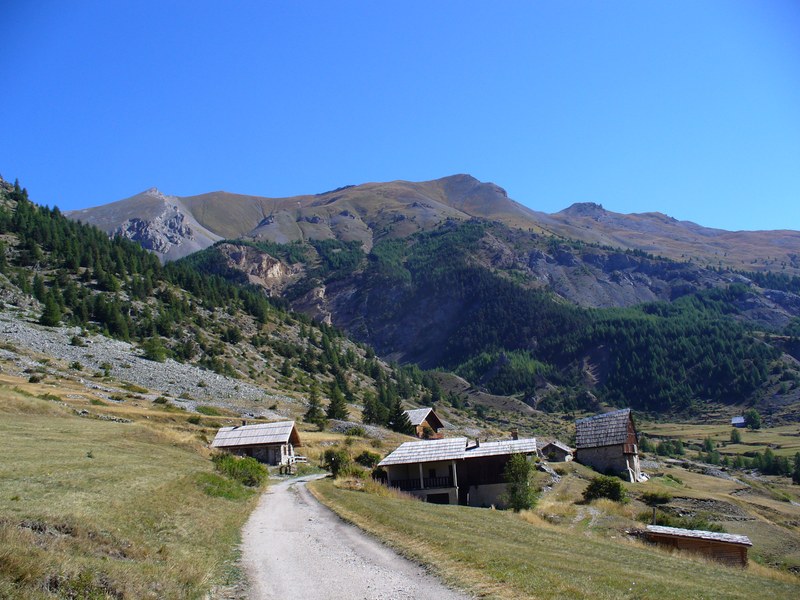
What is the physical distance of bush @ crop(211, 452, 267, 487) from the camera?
115 feet

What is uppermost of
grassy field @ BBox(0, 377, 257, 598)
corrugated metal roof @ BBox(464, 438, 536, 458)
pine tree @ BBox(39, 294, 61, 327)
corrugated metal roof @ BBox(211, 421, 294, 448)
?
pine tree @ BBox(39, 294, 61, 327)

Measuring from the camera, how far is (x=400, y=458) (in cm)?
4644

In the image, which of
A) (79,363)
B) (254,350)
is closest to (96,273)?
(254,350)

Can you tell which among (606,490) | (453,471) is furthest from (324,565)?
(606,490)

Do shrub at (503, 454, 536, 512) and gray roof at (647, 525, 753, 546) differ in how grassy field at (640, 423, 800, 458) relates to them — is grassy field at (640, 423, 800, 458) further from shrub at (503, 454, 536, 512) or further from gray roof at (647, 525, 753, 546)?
gray roof at (647, 525, 753, 546)

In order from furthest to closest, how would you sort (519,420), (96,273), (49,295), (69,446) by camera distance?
1. (519,420)
2. (96,273)
3. (49,295)
4. (69,446)

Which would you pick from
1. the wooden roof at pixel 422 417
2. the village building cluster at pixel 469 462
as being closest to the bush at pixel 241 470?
the village building cluster at pixel 469 462

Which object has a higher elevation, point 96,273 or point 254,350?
point 96,273

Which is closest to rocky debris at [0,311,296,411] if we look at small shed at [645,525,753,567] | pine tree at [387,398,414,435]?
pine tree at [387,398,414,435]

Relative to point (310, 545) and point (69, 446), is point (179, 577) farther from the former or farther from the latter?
point (69, 446)

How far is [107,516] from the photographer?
627 inches

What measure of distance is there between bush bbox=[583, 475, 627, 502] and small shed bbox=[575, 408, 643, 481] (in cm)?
1549

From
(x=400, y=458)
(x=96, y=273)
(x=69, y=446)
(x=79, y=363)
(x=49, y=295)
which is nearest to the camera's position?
(x=69, y=446)

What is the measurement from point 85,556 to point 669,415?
210888 millimetres
